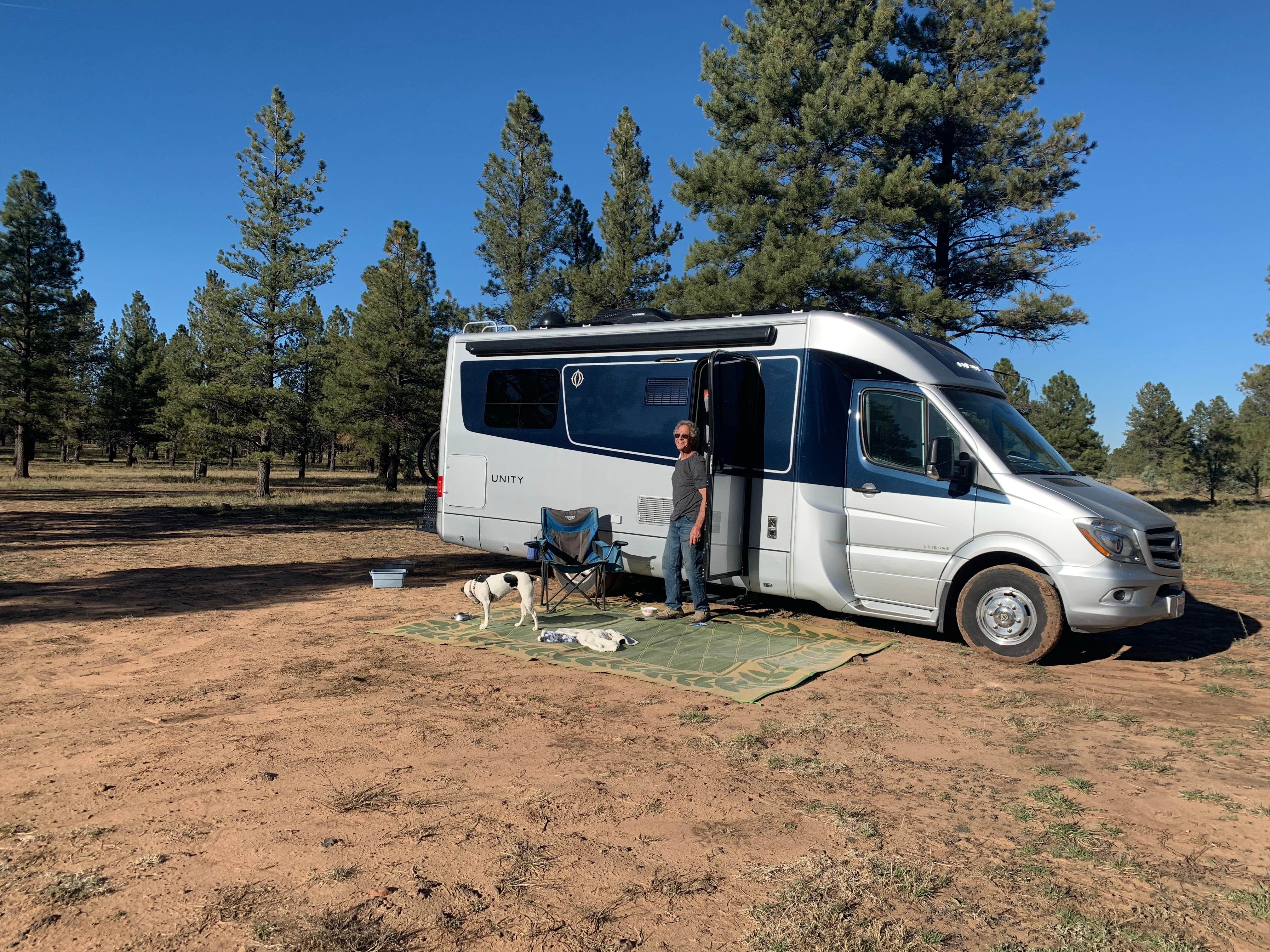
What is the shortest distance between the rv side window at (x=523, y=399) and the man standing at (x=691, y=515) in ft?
6.50

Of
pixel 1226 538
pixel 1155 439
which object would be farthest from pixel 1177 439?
pixel 1226 538

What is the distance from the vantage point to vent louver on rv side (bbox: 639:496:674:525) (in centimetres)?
802

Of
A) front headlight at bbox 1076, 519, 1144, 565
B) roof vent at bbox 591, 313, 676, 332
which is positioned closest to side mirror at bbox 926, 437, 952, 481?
front headlight at bbox 1076, 519, 1144, 565

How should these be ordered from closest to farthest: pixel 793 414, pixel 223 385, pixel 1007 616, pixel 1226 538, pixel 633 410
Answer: pixel 1007 616
pixel 793 414
pixel 633 410
pixel 1226 538
pixel 223 385

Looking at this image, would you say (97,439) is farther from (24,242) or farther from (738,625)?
(738,625)

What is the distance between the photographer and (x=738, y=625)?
7.66 metres

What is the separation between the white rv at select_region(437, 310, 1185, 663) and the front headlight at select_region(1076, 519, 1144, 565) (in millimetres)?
16

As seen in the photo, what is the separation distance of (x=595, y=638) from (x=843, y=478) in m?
2.72

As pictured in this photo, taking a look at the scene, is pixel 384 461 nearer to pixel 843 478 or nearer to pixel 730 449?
pixel 730 449

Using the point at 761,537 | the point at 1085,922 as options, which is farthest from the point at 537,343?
the point at 1085,922

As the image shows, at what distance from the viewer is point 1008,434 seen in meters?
6.98

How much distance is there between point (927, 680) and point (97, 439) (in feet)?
193

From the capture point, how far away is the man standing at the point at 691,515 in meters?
7.38

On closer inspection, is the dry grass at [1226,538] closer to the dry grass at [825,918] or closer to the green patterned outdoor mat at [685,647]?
the green patterned outdoor mat at [685,647]
